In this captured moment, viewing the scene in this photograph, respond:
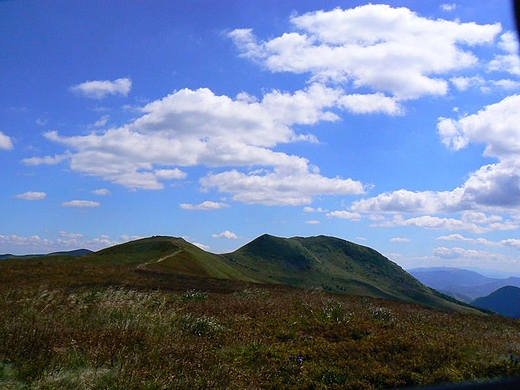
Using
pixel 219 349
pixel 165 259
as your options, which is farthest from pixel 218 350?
pixel 165 259

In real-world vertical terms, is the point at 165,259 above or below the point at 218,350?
above

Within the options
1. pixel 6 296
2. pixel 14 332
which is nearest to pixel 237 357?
pixel 14 332

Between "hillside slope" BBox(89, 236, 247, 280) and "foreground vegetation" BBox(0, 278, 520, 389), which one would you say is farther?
"hillside slope" BBox(89, 236, 247, 280)

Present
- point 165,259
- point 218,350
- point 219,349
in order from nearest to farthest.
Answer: point 218,350
point 219,349
point 165,259

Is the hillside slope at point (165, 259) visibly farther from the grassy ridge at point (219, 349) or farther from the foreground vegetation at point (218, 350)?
the foreground vegetation at point (218, 350)

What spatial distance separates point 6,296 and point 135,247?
75.2m

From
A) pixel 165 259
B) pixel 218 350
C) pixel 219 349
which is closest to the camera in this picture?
pixel 218 350

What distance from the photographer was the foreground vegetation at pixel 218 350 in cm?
754

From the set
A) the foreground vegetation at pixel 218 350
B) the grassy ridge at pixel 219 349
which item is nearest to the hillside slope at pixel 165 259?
the grassy ridge at pixel 219 349

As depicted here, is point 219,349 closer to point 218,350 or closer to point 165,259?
point 218,350

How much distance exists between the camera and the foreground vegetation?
24.7 feet

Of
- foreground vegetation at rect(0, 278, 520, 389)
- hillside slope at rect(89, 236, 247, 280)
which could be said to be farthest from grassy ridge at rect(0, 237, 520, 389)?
hillside slope at rect(89, 236, 247, 280)

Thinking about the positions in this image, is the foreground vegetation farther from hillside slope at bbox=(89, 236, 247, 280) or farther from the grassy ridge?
hillside slope at bbox=(89, 236, 247, 280)

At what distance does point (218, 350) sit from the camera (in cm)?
977
